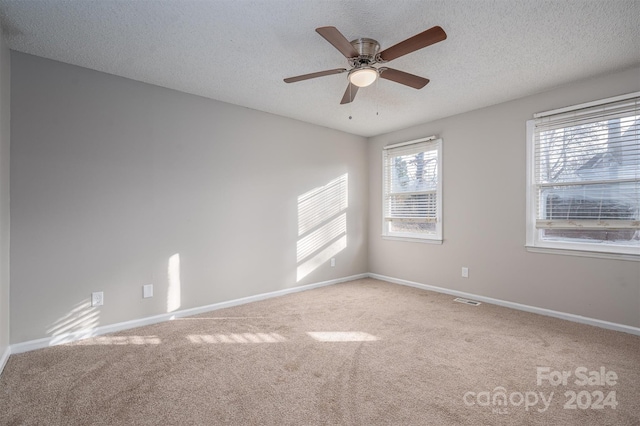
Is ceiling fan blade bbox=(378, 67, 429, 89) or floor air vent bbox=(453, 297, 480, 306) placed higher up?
ceiling fan blade bbox=(378, 67, 429, 89)

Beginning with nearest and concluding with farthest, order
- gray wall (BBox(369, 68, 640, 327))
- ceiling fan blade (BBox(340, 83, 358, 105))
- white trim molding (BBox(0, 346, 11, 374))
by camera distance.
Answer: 1. white trim molding (BBox(0, 346, 11, 374))
2. ceiling fan blade (BBox(340, 83, 358, 105))
3. gray wall (BBox(369, 68, 640, 327))

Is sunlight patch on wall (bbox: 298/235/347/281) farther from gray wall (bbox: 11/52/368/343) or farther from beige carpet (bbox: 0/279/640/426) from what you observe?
beige carpet (bbox: 0/279/640/426)

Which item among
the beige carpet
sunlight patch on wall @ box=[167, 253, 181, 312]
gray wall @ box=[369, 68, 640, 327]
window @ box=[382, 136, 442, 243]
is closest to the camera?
the beige carpet

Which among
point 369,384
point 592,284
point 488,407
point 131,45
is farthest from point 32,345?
point 592,284

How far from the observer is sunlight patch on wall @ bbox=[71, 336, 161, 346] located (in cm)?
264

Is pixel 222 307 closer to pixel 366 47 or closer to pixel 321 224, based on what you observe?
pixel 321 224

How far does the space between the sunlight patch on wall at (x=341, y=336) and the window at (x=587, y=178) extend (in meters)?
2.23

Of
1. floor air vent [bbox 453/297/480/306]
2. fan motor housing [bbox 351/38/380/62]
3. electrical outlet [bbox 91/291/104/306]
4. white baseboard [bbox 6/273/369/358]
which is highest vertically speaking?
fan motor housing [bbox 351/38/380/62]

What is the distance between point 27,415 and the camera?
5.67 ft

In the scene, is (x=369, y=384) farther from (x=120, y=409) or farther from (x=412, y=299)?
(x=412, y=299)

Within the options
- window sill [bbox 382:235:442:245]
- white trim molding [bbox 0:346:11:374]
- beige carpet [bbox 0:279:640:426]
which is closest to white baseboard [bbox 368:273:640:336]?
beige carpet [bbox 0:279:640:426]

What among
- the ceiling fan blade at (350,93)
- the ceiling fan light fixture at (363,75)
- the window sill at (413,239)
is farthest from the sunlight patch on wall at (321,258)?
the ceiling fan light fixture at (363,75)

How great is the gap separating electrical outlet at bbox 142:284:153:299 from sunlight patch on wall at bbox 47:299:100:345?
394 mm

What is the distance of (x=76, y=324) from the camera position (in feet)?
8.94
